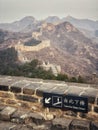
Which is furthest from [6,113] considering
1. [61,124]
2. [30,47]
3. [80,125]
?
[30,47]

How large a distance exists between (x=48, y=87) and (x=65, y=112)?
0.40 m

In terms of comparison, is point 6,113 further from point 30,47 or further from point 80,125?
point 30,47

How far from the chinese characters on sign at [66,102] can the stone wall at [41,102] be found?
2.1 inches

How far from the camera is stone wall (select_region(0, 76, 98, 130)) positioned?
7.68 ft

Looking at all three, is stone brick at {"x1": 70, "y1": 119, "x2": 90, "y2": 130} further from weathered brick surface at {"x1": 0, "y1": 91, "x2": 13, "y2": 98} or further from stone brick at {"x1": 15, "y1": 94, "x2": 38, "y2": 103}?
weathered brick surface at {"x1": 0, "y1": 91, "x2": 13, "y2": 98}

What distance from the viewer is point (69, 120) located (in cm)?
245

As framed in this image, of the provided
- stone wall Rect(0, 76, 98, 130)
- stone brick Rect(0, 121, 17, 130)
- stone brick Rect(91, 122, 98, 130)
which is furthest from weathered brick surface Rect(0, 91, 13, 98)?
stone brick Rect(91, 122, 98, 130)

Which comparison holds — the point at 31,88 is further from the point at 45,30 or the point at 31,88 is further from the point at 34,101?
the point at 45,30

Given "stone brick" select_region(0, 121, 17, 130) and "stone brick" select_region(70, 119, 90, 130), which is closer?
"stone brick" select_region(70, 119, 90, 130)

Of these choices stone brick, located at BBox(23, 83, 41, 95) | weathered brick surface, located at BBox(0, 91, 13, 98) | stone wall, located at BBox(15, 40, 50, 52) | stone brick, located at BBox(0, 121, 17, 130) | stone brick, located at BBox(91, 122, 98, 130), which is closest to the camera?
stone brick, located at BBox(91, 122, 98, 130)

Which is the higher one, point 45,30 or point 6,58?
point 45,30

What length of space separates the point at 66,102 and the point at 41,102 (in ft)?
1.09

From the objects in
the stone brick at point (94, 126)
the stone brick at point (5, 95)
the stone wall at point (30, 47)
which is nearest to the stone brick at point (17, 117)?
the stone brick at point (5, 95)

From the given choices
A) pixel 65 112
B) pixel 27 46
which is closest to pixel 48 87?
pixel 65 112
